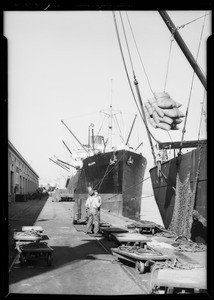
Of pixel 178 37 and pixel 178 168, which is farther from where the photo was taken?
pixel 178 168

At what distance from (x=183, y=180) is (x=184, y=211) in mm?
2222

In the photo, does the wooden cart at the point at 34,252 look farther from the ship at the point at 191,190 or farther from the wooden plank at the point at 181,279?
the ship at the point at 191,190

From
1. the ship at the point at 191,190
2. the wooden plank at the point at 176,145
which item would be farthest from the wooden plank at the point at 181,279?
the wooden plank at the point at 176,145

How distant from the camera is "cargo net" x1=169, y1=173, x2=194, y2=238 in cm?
1165

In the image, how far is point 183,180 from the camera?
13984 millimetres

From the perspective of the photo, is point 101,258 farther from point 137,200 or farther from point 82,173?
point 82,173

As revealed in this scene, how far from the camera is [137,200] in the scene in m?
29.2

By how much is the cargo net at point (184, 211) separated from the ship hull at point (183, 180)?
0.42 m

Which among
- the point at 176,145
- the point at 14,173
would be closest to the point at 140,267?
the point at 176,145

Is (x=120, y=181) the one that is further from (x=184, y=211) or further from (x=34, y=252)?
(x=34, y=252)

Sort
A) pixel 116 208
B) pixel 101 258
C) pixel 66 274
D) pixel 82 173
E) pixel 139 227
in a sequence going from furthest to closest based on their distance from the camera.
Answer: pixel 82 173 → pixel 116 208 → pixel 139 227 → pixel 101 258 → pixel 66 274
